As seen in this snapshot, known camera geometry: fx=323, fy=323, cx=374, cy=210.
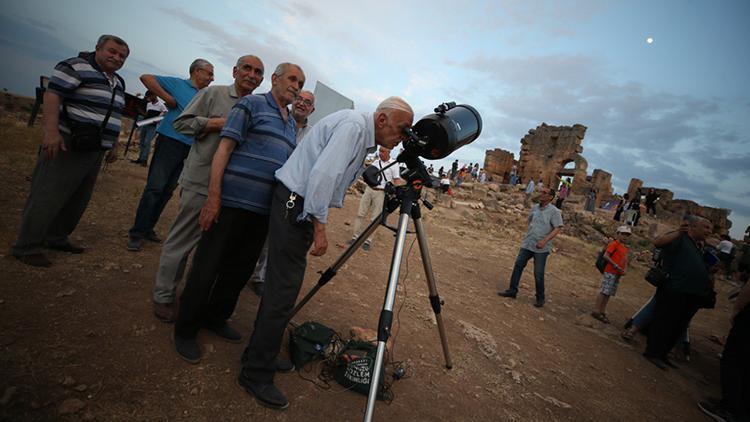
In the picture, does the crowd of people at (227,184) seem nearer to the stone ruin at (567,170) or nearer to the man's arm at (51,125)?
the man's arm at (51,125)

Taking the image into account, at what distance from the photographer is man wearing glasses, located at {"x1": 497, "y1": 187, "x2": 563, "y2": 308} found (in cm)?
552

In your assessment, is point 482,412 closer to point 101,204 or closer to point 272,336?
point 272,336

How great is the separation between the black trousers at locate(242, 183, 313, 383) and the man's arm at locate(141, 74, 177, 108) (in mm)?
2101

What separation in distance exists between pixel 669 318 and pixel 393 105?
16.6ft

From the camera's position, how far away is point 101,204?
15.9 ft

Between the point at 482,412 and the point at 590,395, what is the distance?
5.16 ft

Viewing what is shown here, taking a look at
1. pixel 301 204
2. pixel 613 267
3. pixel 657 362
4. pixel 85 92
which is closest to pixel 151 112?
pixel 85 92

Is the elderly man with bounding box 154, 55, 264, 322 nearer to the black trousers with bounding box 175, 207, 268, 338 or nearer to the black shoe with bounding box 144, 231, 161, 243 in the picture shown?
the black trousers with bounding box 175, 207, 268, 338

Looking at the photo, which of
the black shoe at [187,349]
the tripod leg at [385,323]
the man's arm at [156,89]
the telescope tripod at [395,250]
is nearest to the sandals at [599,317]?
the telescope tripod at [395,250]

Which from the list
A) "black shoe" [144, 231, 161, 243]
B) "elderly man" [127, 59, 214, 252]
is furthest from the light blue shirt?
"black shoe" [144, 231, 161, 243]

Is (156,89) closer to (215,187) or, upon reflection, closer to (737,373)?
(215,187)

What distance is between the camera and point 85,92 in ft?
8.92

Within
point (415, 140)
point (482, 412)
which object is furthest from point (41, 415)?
point (482, 412)

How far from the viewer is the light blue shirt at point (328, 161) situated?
69.2 inches
